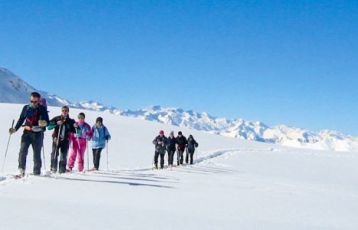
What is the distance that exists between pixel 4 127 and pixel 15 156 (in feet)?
53.8

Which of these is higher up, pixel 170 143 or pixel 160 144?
pixel 170 143

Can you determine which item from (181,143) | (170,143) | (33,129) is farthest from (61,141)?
(181,143)

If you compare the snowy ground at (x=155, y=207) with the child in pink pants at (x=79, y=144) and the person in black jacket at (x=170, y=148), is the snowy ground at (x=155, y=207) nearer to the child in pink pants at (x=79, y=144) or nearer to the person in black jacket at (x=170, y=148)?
the child in pink pants at (x=79, y=144)

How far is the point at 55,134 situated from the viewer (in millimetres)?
14422

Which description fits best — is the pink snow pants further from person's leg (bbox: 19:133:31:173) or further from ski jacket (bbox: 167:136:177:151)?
ski jacket (bbox: 167:136:177:151)

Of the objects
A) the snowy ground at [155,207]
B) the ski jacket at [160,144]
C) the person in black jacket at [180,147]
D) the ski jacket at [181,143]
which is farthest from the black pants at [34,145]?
the ski jacket at [181,143]

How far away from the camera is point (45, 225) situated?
228 inches

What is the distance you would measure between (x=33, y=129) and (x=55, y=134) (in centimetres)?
246

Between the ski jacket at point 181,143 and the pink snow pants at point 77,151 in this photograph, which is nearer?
the pink snow pants at point 77,151

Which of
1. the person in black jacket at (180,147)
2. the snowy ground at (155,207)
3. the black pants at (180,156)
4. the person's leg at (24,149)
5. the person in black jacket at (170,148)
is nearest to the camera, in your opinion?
the snowy ground at (155,207)

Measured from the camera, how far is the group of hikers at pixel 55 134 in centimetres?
1199

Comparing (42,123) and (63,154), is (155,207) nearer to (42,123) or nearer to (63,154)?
(42,123)

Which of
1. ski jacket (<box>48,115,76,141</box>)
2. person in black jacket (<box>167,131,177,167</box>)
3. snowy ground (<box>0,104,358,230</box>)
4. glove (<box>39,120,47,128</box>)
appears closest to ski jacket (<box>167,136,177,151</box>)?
person in black jacket (<box>167,131,177,167</box>)

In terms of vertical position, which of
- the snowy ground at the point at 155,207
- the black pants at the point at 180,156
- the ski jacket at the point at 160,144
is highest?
the ski jacket at the point at 160,144
